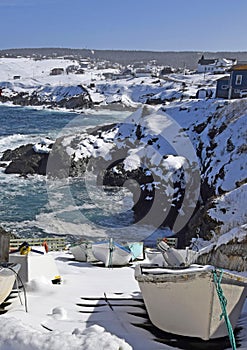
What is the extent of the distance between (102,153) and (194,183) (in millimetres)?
10720

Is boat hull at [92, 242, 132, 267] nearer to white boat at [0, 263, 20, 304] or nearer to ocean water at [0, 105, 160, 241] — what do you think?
white boat at [0, 263, 20, 304]

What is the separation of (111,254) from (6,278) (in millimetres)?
4249

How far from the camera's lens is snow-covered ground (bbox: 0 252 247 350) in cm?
554

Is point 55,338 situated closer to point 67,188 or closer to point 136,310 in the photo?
point 136,310

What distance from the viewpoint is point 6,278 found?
7.20 meters

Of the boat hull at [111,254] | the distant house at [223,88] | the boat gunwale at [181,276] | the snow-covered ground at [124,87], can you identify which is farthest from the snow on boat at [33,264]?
the snow-covered ground at [124,87]

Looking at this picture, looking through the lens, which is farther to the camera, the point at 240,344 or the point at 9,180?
the point at 9,180

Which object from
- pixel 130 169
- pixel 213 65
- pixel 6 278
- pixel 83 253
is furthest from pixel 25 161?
pixel 213 65

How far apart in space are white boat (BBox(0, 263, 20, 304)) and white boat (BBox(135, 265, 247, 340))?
2207 millimetres

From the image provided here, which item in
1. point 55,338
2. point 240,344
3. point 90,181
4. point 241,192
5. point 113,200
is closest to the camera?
point 55,338

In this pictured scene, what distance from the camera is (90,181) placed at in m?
36.2

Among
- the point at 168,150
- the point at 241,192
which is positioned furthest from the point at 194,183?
the point at 241,192

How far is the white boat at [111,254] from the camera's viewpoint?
36.5 ft

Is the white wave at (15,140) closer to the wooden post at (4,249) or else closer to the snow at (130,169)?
the snow at (130,169)
